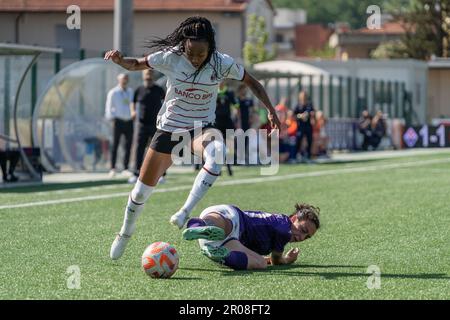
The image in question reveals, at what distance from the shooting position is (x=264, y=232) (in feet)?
29.4

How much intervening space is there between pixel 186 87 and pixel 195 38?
0.43m

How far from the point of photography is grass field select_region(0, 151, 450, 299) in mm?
7738

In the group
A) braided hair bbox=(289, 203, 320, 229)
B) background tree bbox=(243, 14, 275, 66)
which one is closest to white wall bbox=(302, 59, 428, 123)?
background tree bbox=(243, 14, 275, 66)

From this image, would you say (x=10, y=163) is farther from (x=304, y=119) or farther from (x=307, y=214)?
(x=307, y=214)

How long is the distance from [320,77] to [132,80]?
14.5 m

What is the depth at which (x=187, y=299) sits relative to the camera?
→ 732 centimetres

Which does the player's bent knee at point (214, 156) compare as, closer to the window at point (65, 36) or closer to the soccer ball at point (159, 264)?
the soccer ball at point (159, 264)

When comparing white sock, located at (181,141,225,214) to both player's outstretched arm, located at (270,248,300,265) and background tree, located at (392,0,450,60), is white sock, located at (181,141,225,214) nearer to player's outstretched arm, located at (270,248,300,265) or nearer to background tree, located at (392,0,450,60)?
player's outstretched arm, located at (270,248,300,265)

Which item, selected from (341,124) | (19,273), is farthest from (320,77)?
(19,273)

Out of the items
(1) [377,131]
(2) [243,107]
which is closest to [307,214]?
(2) [243,107]

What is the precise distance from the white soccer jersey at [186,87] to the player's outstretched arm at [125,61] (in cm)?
7

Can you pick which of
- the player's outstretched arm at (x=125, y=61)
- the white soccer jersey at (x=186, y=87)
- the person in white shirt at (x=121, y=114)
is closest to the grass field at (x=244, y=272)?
the white soccer jersey at (x=186, y=87)

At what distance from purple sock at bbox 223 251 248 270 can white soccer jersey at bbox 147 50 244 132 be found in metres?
1.19

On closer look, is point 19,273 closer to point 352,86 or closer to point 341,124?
point 341,124
